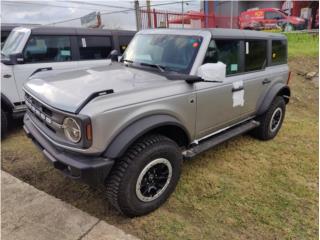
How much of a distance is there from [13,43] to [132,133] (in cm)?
423

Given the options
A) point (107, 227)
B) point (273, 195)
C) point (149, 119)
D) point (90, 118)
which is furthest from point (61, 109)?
point (273, 195)

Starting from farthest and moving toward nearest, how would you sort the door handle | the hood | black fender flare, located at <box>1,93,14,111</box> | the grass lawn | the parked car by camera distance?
the parked car < black fender flare, located at <box>1,93,14,111</box> < the door handle < the grass lawn < the hood

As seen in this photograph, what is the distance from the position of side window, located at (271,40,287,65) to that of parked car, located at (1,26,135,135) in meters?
3.36

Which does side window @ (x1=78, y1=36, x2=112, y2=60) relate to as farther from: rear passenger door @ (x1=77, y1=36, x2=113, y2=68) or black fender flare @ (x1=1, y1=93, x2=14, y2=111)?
black fender flare @ (x1=1, y1=93, x2=14, y2=111)

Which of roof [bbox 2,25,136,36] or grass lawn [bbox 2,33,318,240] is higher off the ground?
roof [bbox 2,25,136,36]

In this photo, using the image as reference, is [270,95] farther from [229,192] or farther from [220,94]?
[229,192]

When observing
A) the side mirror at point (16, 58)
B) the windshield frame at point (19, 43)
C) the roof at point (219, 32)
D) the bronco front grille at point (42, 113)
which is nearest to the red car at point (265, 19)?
the roof at point (219, 32)

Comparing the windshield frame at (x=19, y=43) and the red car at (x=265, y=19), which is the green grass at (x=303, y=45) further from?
the windshield frame at (x=19, y=43)

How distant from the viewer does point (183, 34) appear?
11.4 ft

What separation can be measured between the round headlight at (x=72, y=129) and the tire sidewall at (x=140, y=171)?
0.56 meters

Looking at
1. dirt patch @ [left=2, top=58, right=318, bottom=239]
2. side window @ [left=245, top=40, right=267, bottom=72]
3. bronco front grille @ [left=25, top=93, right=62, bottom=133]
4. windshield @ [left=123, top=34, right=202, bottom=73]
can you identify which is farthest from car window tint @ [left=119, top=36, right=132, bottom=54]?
bronco front grille @ [left=25, top=93, right=62, bottom=133]

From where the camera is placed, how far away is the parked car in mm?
4996

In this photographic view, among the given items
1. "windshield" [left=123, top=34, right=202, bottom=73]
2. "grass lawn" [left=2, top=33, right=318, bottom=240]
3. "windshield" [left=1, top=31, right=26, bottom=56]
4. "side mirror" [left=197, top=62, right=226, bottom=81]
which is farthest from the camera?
"windshield" [left=1, top=31, right=26, bottom=56]

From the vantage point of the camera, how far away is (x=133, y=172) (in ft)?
8.57
